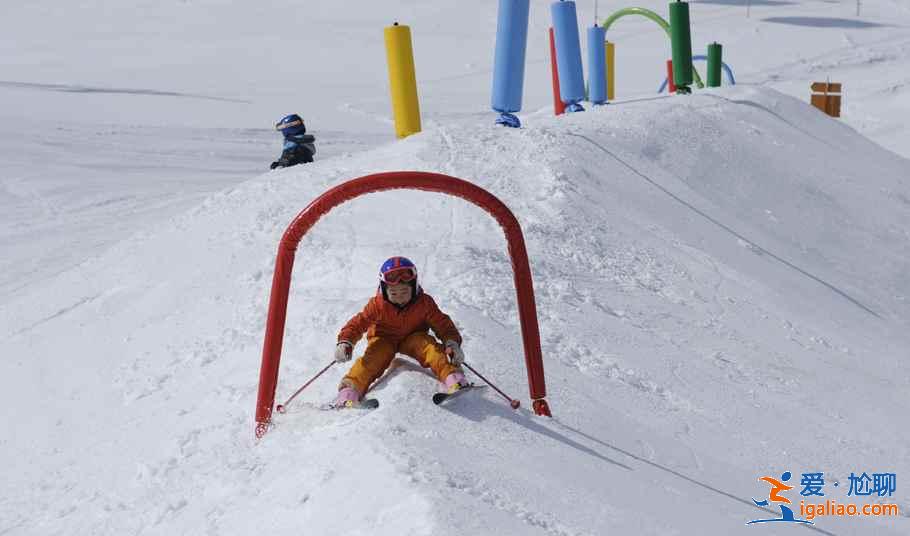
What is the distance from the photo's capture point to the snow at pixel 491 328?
14.3ft

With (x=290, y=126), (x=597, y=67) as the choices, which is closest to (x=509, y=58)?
(x=290, y=126)

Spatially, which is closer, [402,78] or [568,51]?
[402,78]

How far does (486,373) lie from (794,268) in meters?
4.55

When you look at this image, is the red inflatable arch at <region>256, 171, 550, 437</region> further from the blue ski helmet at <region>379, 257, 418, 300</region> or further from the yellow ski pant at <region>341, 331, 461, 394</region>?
the blue ski helmet at <region>379, 257, 418, 300</region>

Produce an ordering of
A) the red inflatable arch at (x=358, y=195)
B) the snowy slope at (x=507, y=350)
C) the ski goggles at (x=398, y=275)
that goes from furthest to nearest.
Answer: the ski goggles at (x=398, y=275)
the red inflatable arch at (x=358, y=195)
the snowy slope at (x=507, y=350)

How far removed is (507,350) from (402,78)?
524 cm

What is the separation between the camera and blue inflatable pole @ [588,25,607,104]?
13359 mm

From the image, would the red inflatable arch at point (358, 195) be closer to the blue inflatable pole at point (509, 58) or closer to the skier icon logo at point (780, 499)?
the skier icon logo at point (780, 499)

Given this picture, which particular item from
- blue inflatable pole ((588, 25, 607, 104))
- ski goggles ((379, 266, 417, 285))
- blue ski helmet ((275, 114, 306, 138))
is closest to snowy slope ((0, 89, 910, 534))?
ski goggles ((379, 266, 417, 285))

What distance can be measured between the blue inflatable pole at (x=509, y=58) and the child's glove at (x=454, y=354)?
5.64 meters

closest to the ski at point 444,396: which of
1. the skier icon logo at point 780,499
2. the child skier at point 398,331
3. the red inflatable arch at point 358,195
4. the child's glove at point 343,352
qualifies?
the child skier at point 398,331

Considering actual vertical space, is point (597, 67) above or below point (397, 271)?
above

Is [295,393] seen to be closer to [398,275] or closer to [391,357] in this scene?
[391,357]

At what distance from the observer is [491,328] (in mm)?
5969
